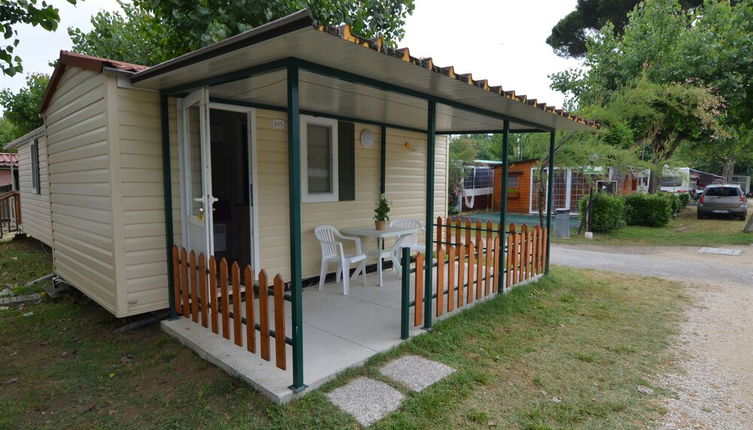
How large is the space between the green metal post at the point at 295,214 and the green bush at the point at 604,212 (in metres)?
11.0

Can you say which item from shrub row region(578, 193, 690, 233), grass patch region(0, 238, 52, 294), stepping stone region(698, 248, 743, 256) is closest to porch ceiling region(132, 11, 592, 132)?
grass patch region(0, 238, 52, 294)

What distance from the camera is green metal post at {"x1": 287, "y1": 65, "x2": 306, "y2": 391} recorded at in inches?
99.8

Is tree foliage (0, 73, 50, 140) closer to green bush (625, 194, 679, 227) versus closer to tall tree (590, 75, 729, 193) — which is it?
tall tree (590, 75, 729, 193)

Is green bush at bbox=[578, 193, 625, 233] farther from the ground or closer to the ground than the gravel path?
farther from the ground

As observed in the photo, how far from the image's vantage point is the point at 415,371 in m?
3.06

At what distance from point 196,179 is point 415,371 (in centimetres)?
240

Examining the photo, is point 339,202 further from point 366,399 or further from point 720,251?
point 720,251

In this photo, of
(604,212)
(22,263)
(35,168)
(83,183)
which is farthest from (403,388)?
(604,212)

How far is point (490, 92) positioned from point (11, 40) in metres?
4.62

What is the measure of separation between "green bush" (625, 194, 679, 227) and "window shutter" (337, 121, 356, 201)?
1107cm

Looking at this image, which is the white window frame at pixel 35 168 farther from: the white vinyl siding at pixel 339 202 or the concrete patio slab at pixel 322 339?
the concrete patio slab at pixel 322 339

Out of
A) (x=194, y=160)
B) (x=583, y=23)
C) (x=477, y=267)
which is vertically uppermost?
(x=583, y=23)

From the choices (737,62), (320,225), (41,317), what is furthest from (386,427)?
(737,62)

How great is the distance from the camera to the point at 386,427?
2398 millimetres
